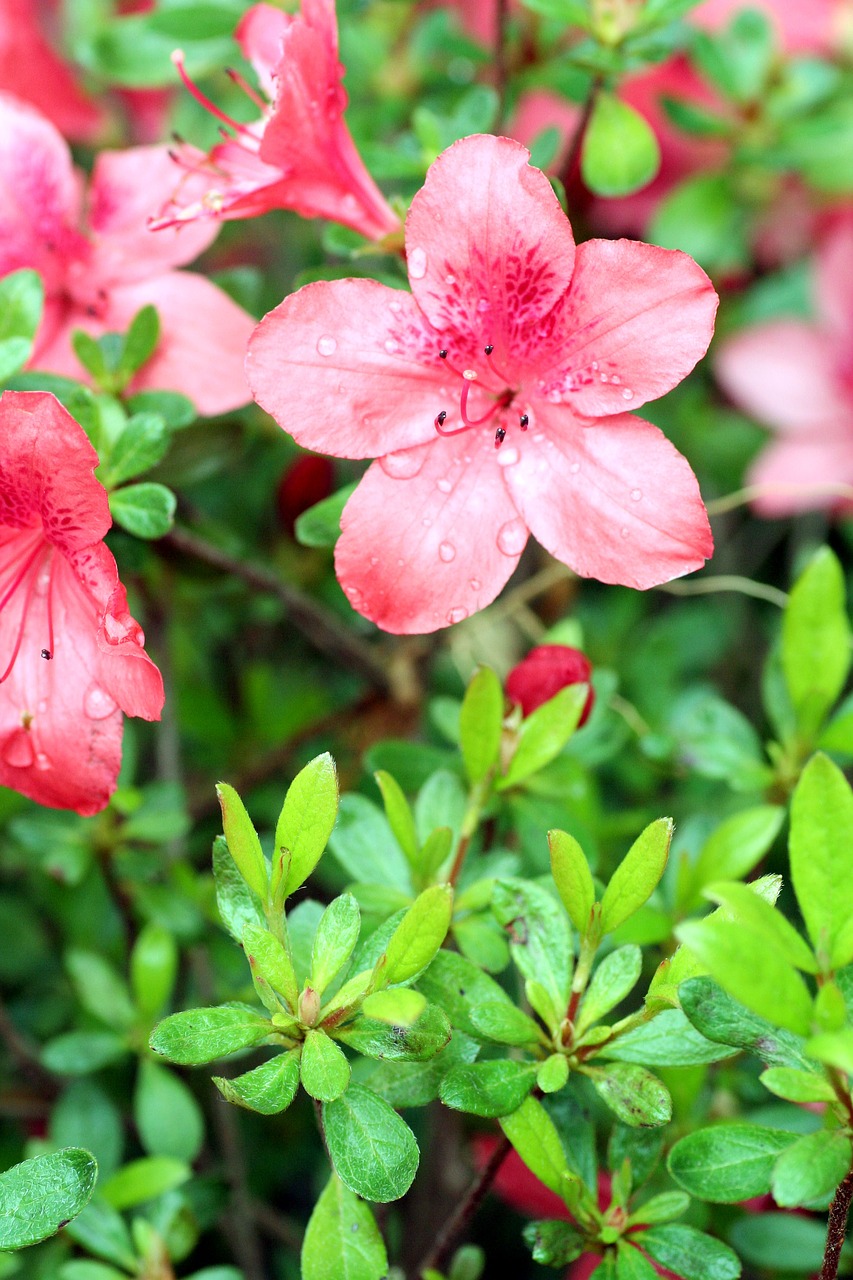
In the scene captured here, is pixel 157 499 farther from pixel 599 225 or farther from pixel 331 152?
pixel 599 225

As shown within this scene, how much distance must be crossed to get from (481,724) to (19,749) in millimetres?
319

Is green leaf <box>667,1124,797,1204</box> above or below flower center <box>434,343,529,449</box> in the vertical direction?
below

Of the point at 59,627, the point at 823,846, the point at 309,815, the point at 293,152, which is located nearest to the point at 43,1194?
the point at 309,815

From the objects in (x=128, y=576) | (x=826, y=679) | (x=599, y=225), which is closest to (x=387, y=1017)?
(x=826, y=679)

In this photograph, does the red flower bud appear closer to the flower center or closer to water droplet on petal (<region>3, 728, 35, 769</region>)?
the flower center

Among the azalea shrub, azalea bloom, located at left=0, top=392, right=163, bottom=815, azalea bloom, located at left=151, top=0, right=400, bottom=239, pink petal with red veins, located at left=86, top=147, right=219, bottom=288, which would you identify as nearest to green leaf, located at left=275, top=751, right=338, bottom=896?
the azalea shrub

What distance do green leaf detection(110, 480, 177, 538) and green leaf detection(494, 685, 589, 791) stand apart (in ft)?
1.00

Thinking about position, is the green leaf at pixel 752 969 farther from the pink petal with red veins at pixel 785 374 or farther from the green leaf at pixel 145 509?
the pink petal with red veins at pixel 785 374

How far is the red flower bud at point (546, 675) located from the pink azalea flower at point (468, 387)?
143 mm

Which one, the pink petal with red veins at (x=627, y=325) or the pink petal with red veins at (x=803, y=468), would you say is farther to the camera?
the pink petal with red veins at (x=803, y=468)

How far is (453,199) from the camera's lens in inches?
30.9

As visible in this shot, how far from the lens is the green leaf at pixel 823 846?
0.66 metres

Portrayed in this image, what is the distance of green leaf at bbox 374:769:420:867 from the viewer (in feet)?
2.74

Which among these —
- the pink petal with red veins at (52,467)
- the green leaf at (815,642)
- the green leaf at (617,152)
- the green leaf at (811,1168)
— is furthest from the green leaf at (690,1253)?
the green leaf at (617,152)
